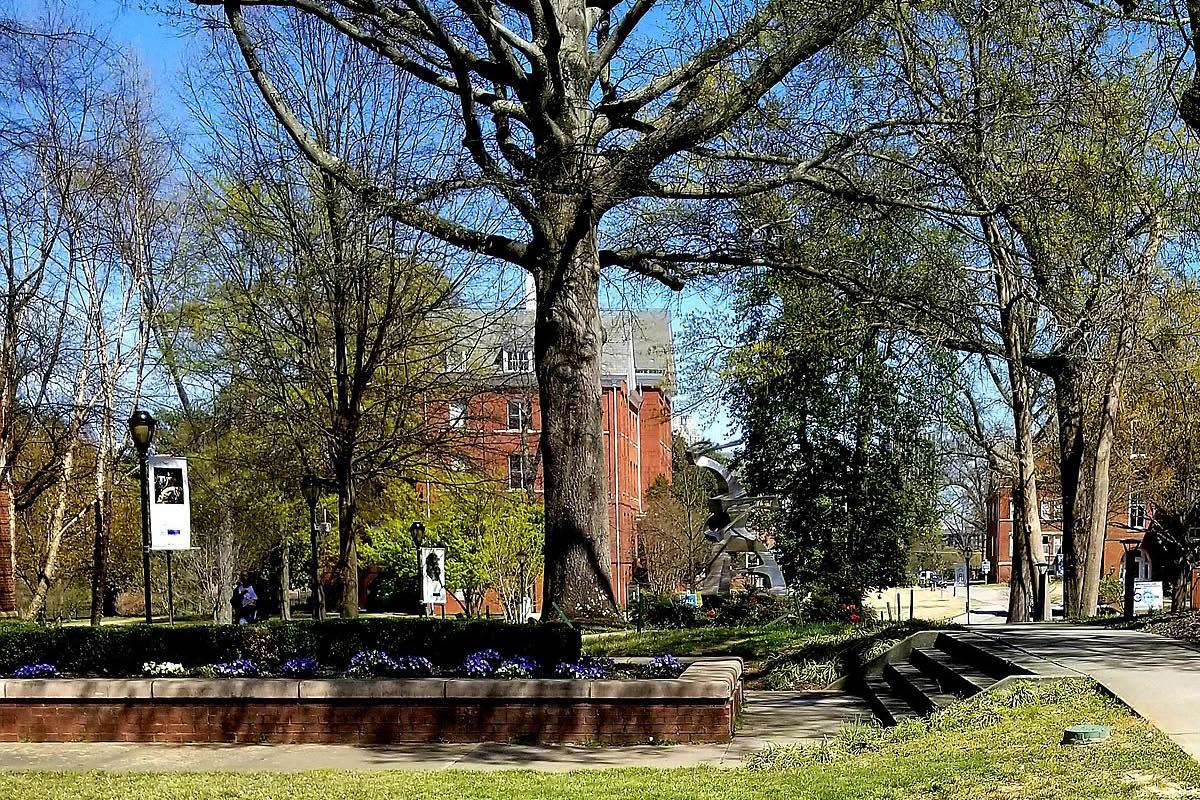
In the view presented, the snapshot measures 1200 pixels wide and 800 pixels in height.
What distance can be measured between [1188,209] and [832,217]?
15.2ft

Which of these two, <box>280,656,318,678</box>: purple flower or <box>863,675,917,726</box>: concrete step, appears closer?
<box>863,675,917,726</box>: concrete step

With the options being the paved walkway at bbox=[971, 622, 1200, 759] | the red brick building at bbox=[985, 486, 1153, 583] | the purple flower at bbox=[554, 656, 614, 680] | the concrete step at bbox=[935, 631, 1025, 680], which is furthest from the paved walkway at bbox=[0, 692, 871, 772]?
the red brick building at bbox=[985, 486, 1153, 583]

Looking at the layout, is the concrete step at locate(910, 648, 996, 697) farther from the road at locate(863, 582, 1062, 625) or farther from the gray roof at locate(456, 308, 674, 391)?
the road at locate(863, 582, 1062, 625)

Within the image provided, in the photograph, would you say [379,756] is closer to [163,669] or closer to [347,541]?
[163,669]

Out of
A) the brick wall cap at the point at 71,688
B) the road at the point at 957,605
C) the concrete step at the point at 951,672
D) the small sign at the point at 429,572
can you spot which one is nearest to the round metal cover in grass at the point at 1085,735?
the concrete step at the point at 951,672

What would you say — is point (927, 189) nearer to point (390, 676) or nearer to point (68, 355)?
point (390, 676)

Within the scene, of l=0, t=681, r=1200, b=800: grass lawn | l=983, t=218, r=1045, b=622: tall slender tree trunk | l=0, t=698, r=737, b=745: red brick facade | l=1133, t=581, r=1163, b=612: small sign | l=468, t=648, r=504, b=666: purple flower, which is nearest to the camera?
l=0, t=681, r=1200, b=800: grass lawn

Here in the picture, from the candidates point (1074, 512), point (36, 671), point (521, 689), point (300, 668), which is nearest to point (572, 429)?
point (521, 689)

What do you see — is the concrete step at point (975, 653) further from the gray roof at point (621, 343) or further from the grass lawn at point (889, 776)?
the gray roof at point (621, 343)

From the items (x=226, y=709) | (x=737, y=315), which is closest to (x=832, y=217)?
(x=226, y=709)

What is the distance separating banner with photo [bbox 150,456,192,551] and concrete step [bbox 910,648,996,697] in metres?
10.2

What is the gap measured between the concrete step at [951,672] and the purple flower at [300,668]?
637 cm

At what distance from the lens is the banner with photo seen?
58.2 ft

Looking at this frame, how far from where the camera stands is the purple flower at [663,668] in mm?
12102
